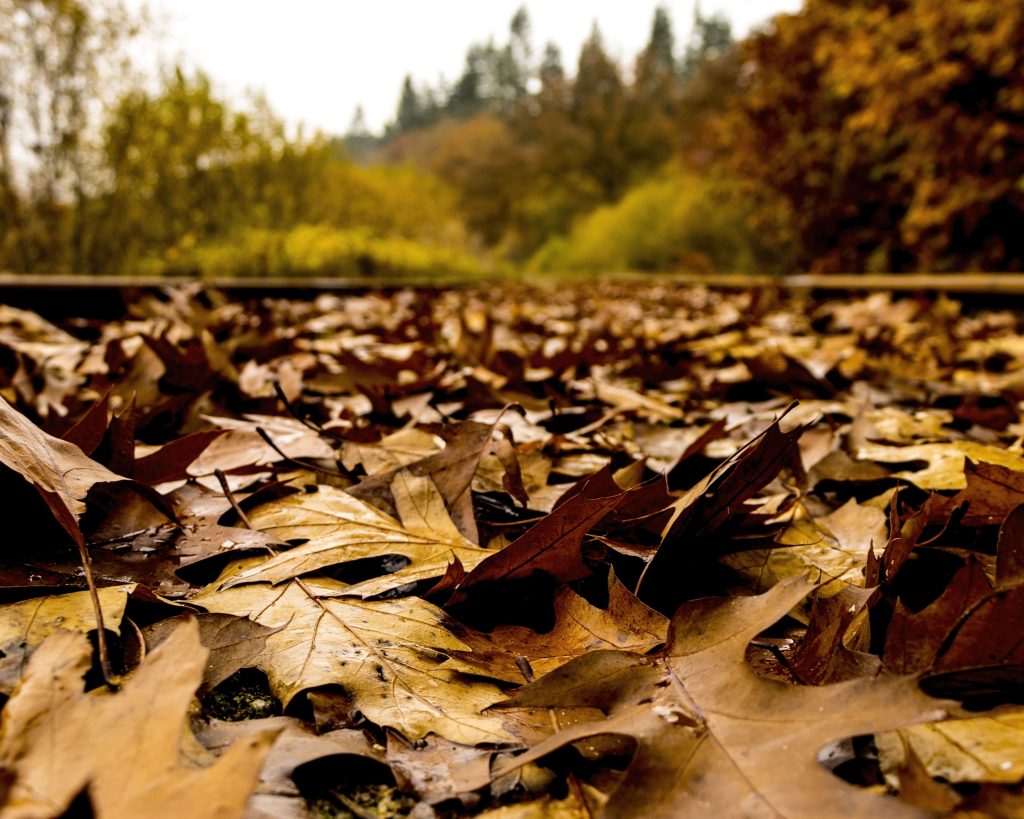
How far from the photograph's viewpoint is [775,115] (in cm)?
1309

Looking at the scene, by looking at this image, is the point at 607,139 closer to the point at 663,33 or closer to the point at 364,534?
the point at 663,33

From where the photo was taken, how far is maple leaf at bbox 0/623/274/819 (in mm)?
351

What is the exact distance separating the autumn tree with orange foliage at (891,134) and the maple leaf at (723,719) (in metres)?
6.73

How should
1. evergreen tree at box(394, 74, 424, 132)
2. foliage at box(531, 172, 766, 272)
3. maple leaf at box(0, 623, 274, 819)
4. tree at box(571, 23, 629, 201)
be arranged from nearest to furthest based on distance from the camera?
maple leaf at box(0, 623, 274, 819)
foliage at box(531, 172, 766, 272)
tree at box(571, 23, 629, 201)
evergreen tree at box(394, 74, 424, 132)

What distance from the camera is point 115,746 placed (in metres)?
0.39

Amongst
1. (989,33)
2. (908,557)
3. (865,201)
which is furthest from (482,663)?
(865,201)

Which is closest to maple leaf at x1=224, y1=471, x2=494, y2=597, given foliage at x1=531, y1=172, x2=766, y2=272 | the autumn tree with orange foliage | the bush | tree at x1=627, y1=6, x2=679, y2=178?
the autumn tree with orange foliage

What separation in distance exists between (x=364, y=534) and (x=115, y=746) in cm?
44

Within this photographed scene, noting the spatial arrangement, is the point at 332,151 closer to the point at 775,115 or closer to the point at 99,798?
the point at 775,115

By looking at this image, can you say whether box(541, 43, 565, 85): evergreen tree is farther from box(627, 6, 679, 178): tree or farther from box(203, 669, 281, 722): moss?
box(203, 669, 281, 722): moss

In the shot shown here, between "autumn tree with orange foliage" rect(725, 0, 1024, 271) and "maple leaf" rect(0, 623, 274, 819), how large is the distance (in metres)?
7.00

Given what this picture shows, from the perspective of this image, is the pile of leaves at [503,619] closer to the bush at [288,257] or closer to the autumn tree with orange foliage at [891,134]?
the autumn tree with orange foliage at [891,134]

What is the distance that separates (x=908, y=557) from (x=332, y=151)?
56.6ft

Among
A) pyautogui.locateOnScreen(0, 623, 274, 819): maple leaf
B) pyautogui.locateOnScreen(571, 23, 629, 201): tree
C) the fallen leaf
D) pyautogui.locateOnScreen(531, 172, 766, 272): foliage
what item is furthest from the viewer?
pyautogui.locateOnScreen(571, 23, 629, 201): tree
